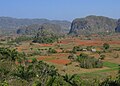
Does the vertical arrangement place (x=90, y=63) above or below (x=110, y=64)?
above

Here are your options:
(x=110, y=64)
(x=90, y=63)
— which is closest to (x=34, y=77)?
(x=90, y=63)

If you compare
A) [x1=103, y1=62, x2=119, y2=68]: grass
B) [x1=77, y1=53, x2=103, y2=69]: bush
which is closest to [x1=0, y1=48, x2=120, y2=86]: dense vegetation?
[x1=77, y1=53, x2=103, y2=69]: bush

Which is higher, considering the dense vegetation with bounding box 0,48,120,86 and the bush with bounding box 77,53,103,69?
the dense vegetation with bounding box 0,48,120,86

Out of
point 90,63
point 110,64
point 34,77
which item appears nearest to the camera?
point 34,77

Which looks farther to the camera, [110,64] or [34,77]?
[110,64]

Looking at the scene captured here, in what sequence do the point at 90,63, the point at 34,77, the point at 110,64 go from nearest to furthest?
1. the point at 34,77
2. the point at 90,63
3. the point at 110,64

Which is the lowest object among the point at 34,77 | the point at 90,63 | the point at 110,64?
the point at 110,64

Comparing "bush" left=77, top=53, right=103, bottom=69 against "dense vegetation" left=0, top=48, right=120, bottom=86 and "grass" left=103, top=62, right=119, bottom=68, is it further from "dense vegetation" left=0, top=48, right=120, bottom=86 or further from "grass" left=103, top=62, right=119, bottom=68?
"dense vegetation" left=0, top=48, right=120, bottom=86

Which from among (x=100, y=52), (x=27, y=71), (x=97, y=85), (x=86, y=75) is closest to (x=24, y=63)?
(x=86, y=75)

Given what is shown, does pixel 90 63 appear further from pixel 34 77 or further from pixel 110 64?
pixel 34 77

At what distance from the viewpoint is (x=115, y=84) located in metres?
31.8

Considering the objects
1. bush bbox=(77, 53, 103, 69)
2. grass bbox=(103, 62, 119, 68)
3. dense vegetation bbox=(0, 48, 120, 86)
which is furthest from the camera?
grass bbox=(103, 62, 119, 68)

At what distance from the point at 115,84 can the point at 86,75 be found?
55.2 feet

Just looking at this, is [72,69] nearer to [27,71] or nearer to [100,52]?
[27,71]
